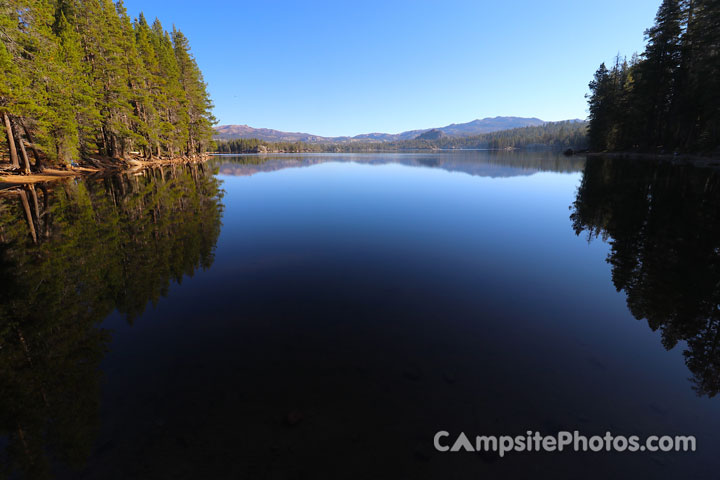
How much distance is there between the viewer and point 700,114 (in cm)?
4500

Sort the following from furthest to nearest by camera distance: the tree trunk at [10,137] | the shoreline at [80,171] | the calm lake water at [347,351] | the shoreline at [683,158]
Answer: the shoreline at [683,158], the shoreline at [80,171], the tree trunk at [10,137], the calm lake water at [347,351]

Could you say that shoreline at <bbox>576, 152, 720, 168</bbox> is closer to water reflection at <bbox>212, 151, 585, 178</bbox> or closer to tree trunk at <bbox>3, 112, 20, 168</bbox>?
water reflection at <bbox>212, 151, 585, 178</bbox>

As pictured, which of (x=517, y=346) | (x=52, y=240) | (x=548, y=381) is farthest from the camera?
(x=52, y=240)

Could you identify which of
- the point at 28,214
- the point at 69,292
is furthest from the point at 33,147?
the point at 69,292

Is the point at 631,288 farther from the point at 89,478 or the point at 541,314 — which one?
the point at 89,478

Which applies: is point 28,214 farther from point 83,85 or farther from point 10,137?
point 83,85

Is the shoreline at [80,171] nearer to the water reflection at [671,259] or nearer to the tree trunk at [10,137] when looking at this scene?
the tree trunk at [10,137]

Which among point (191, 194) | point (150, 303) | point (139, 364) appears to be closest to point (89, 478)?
point (139, 364)

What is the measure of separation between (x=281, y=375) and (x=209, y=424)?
129 centimetres

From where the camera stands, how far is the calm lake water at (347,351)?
3939mm

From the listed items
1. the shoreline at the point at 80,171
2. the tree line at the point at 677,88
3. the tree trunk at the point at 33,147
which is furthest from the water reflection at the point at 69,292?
the tree line at the point at 677,88

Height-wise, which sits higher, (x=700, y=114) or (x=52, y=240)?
(x=700, y=114)

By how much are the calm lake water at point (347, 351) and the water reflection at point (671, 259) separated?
0.08m

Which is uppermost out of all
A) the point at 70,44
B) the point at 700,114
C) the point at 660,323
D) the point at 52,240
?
the point at 70,44
